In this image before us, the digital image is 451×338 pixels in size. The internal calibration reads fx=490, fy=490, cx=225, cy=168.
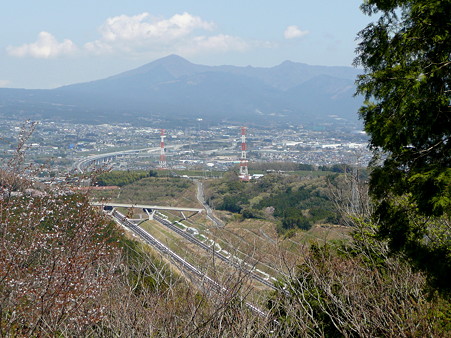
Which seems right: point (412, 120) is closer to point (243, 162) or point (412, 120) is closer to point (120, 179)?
point (120, 179)

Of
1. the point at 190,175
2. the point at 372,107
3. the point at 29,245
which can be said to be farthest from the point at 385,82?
the point at 190,175

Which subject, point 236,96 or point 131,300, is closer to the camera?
point 131,300

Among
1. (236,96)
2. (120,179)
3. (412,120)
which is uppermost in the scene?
(412,120)

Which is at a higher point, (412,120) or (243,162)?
(412,120)

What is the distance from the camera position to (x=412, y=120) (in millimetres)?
3725

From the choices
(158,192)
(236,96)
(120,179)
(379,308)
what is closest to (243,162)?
(158,192)

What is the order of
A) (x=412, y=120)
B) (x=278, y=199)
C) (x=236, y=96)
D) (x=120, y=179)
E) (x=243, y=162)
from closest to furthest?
(x=412, y=120), (x=278, y=199), (x=120, y=179), (x=243, y=162), (x=236, y=96)

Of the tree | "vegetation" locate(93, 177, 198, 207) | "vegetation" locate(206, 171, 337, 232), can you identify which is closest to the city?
"vegetation" locate(93, 177, 198, 207)

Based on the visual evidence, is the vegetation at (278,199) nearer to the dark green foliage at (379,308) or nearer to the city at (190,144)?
the city at (190,144)

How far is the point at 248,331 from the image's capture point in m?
3.30

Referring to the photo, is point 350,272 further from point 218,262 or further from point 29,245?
point 29,245

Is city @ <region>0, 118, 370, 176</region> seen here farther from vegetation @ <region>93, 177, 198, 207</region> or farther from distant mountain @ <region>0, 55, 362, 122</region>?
distant mountain @ <region>0, 55, 362, 122</region>

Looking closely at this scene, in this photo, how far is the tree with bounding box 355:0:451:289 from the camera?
362cm

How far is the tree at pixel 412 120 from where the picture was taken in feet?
11.9
